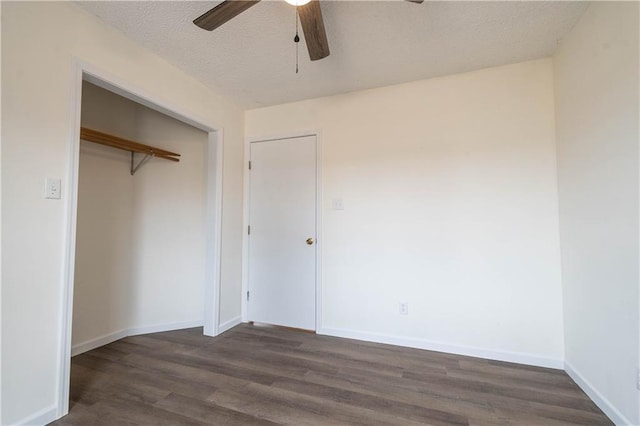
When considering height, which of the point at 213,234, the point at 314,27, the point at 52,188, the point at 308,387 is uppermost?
the point at 314,27

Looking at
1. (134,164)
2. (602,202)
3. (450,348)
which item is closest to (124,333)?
(134,164)

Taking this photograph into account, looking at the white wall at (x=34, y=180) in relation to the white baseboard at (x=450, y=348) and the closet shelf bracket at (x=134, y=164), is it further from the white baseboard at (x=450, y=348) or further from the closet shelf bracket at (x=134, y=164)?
the white baseboard at (x=450, y=348)

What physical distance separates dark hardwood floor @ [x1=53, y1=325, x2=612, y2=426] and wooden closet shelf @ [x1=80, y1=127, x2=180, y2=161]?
1.82 m

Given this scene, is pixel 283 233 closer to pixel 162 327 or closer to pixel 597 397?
pixel 162 327

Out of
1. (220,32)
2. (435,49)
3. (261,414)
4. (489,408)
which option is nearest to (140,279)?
(261,414)

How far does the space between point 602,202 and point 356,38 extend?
1.89 meters

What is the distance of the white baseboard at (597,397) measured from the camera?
4.85 ft

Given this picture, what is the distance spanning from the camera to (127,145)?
2447 millimetres

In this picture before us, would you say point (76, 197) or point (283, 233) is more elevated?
point (76, 197)

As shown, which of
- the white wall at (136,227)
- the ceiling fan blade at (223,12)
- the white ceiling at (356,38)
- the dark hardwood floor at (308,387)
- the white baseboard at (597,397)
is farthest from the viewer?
the white wall at (136,227)

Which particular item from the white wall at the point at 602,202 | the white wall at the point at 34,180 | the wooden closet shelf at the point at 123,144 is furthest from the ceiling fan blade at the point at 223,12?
the white wall at the point at 602,202

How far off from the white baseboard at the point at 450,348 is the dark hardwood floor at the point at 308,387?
60mm

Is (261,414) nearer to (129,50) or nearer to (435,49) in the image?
(129,50)

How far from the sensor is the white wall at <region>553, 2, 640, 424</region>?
1392 mm
